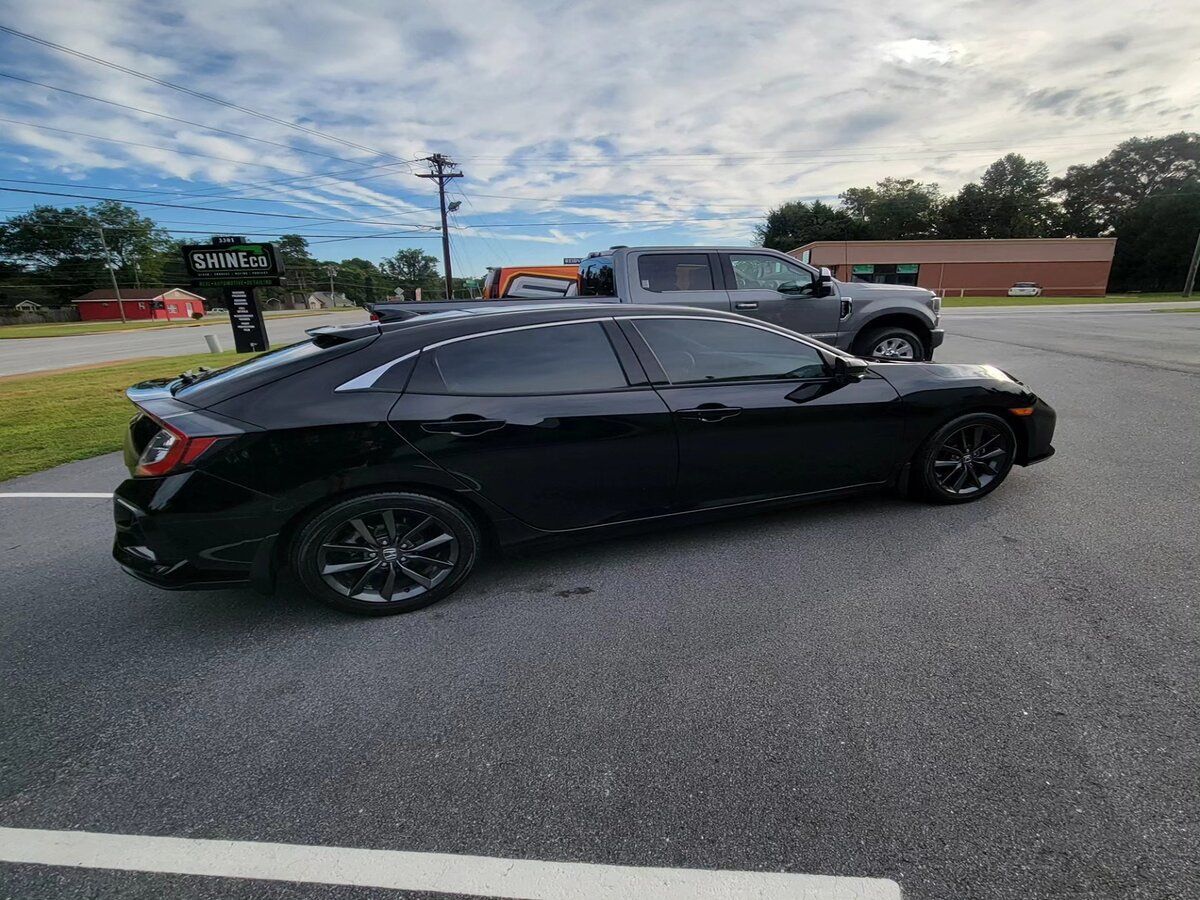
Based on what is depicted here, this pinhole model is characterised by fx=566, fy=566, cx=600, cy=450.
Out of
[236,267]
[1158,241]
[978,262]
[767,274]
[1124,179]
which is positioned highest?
[1124,179]

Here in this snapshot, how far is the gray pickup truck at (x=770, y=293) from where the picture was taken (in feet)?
23.1

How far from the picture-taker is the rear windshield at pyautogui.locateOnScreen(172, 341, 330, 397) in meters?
2.79

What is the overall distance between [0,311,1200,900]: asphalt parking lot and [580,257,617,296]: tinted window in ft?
14.7

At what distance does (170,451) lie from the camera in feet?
8.18

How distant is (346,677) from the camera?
95.0 inches

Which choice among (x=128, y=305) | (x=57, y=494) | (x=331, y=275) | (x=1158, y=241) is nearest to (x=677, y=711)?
(x=57, y=494)

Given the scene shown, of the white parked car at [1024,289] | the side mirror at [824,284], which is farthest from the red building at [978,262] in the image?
the side mirror at [824,284]

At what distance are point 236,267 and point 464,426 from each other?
14100 millimetres

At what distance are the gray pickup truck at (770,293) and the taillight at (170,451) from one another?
4848mm

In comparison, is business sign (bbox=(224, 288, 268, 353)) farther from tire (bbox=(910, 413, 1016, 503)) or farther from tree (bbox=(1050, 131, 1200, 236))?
tree (bbox=(1050, 131, 1200, 236))

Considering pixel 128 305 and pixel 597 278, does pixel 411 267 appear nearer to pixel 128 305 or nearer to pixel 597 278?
pixel 128 305

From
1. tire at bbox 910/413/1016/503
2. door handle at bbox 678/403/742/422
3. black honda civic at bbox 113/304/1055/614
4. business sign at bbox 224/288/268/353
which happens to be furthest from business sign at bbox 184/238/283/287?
tire at bbox 910/413/1016/503

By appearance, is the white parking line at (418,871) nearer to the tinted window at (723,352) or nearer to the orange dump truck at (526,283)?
the tinted window at (723,352)

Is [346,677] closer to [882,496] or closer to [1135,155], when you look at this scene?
[882,496]
